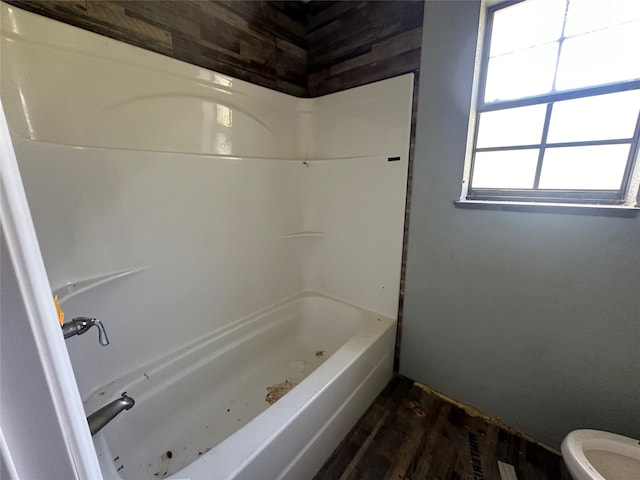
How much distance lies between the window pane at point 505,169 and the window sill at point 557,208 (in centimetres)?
13

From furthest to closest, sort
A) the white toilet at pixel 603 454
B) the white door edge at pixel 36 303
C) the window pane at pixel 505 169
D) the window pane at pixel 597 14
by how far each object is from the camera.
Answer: the window pane at pixel 505 169
the window pane at pixel 597 14
the white toilet at pixel 603 454
the white door edge at pixel 36 303

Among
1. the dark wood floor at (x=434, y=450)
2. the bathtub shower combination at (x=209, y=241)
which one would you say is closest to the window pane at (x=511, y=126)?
the bathtub shower combination at (x=209, y=241)

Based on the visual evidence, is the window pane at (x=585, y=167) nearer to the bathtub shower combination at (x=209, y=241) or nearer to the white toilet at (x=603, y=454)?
the bathtub shower combination at (x=209, y=241)

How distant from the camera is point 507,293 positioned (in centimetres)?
122

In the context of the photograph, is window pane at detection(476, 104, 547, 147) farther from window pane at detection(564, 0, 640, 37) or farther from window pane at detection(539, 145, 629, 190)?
window pane at detection(564, 0, 640, 37)

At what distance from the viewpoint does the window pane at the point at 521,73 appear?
3.61ft

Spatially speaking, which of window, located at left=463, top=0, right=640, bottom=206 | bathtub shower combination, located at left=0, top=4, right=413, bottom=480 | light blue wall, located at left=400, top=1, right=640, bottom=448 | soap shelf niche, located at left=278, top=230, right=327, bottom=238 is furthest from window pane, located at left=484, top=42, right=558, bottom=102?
soap shelf niche, located at left=278, top=230, right=327, bottom=238

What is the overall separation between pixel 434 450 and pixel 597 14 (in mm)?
1979

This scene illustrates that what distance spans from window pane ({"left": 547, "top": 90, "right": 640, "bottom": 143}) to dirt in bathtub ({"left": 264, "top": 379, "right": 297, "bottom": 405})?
185 centimetres

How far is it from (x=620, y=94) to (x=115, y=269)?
2.18 meters

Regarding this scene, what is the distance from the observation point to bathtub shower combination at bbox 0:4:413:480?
0.95 metres

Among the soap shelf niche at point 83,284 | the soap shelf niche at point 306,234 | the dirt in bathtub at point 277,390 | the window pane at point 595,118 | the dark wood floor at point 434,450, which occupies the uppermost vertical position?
the window pane at point 595,118

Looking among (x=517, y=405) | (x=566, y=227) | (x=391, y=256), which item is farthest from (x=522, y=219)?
(x=517, y=405)

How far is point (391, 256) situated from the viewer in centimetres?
160
